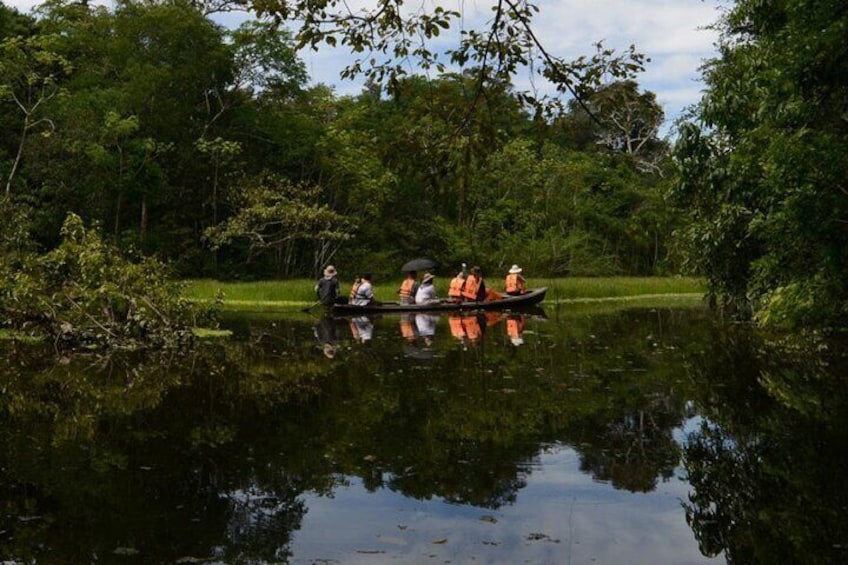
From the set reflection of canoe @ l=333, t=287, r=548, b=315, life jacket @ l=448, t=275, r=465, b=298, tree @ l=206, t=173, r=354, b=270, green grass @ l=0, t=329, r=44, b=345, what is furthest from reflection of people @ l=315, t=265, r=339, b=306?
green grass @ l=0, t=329, r=44, b=345

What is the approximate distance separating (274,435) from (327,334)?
31.6 feet

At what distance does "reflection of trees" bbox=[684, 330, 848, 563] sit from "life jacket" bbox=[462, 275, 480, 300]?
521 inches

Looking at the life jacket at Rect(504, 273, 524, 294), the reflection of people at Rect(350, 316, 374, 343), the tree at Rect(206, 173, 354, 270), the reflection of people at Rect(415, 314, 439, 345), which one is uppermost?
the tree at Rect(206, 173, 354, 270)

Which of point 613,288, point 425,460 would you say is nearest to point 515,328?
point 425,460

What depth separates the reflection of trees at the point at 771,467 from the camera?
197 inches

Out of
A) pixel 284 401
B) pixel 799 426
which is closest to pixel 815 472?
pixel 799 426

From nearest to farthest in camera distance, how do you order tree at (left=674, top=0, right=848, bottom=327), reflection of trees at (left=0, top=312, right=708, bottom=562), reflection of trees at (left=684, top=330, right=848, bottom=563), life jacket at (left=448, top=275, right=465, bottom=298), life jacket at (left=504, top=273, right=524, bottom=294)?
reflection of trees at (left=684, top=330, right=848, bottom=563)
reflection of trees at (left=0, top=312, right=708, bottom=562)
tree at (left=674, top=0, right=848, bottom=327)
life jacket at (left=448, top=275, right=465, bottom=298)
life jacket at (left=504, top=273, right=524, bottom=294)

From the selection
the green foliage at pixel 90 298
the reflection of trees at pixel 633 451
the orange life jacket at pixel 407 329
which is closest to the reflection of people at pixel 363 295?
the orange life jacket at pixel 407 329

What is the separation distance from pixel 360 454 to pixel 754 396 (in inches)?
195

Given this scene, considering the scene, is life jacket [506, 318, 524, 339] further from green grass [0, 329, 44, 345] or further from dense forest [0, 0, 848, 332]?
green grass [0, 329, 44, 345]

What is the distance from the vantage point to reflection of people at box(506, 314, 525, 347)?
1598 cm

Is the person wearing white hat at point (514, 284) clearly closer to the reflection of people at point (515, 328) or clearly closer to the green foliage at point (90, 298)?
the reflection of people at point (515, 328)

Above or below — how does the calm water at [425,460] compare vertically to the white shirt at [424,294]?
below

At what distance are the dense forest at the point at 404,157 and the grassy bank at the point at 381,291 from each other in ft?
5.20
